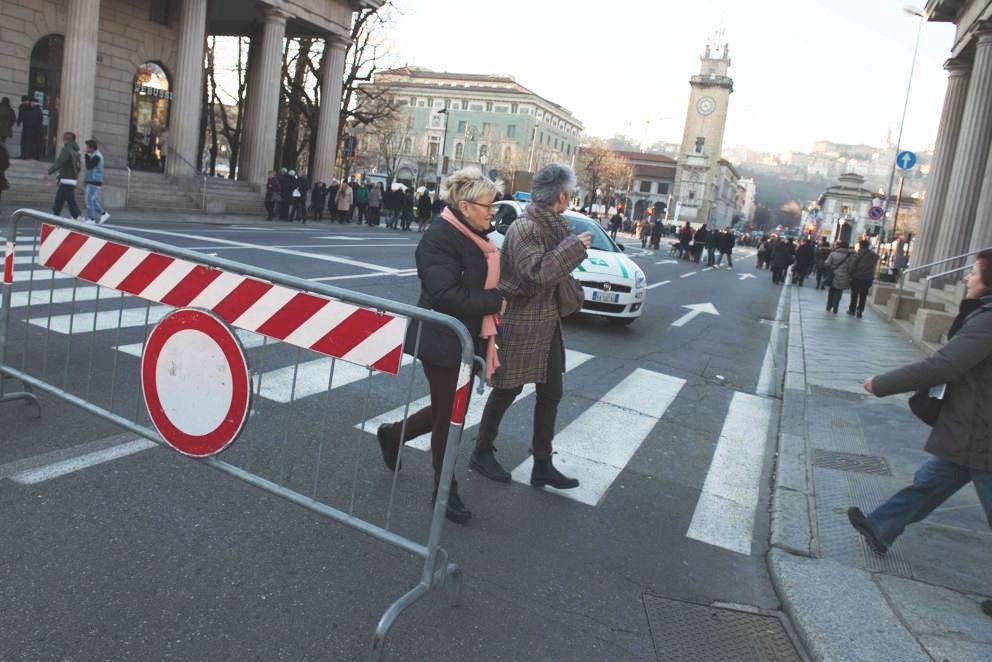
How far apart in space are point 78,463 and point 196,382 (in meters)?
1.22

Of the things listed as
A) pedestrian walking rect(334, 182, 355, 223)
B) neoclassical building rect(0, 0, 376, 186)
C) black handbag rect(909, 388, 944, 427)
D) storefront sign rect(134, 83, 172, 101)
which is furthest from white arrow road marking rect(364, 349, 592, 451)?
storefront sign rect(134, 83, 172, 101)

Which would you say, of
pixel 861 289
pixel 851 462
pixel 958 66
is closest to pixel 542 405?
pixel 851 462

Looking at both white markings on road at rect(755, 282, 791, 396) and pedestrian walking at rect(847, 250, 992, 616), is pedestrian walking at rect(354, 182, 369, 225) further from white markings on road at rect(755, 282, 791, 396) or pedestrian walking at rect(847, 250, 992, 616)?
pedestrian walking at rect(847, 250, 992, 616)

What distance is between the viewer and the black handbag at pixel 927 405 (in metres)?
4.20

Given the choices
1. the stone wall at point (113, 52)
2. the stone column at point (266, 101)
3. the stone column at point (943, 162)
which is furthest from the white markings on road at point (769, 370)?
the stone wall at point (113, 52)

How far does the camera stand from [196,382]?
3768 millimetres

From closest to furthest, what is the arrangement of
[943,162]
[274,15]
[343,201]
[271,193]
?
[943,162] → [271,193] → [274,15] → [343,201]

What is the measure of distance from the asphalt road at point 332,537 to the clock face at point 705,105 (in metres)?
135

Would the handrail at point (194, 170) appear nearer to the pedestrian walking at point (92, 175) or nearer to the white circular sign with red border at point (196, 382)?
the pedestrian walking at point (92, 175)

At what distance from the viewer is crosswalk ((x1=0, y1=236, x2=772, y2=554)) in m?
5.13

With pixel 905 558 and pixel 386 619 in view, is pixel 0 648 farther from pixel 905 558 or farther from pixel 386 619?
pixel 905 558

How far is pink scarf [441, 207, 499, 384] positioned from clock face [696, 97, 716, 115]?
13764 centimetres

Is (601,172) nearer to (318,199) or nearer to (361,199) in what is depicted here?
(361,199)

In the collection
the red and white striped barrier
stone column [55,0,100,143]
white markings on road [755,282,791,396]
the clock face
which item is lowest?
white markings on road [755,282,791,396]
